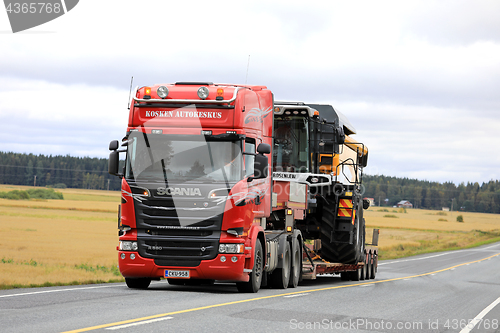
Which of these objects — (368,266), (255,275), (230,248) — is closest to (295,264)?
(255,275)

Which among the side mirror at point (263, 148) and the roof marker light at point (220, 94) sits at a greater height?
the roof marker light at point (220, 94)

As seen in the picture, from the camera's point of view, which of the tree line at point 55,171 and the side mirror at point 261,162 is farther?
the tree line at point 55,171

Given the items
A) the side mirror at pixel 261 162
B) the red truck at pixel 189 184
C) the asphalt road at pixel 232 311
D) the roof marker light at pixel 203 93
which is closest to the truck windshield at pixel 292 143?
the asphalt road at pixel 232 311

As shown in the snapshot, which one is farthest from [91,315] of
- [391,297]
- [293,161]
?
[293,161]

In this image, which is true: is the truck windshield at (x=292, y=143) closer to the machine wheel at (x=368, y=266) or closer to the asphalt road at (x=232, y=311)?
the asphalt road at (x=232, y=311)

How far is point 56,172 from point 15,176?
10175 millimetres

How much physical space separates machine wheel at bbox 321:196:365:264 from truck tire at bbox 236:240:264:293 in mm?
5908

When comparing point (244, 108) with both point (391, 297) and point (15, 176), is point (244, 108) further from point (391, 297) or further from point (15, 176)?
point (15, 176)

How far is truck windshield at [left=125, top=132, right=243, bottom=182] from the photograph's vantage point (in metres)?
12.6

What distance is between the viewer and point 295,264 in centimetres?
1650

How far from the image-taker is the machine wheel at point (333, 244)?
19.6 m

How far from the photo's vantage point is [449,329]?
32.8ft

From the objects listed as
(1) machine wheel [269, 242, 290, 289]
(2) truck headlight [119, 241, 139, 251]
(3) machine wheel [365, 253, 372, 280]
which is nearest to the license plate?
(2) truck headlight [119, 241, 139, 251]

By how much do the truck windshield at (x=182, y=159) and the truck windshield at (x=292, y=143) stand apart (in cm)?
540
